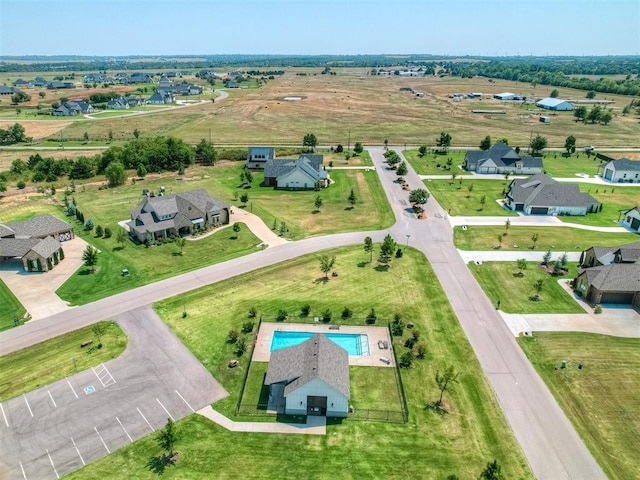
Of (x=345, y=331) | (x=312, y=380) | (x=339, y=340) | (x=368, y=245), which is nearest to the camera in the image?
(x=312, y=380)

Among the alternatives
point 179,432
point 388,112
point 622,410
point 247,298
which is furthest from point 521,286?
point 388,112

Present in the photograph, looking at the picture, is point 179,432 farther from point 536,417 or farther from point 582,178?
point 582,178

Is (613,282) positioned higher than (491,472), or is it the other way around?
(613,282)

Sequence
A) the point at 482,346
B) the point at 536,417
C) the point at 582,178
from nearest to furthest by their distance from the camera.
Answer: the point at 536,417 < the point at 482,346 < the point at 582,178

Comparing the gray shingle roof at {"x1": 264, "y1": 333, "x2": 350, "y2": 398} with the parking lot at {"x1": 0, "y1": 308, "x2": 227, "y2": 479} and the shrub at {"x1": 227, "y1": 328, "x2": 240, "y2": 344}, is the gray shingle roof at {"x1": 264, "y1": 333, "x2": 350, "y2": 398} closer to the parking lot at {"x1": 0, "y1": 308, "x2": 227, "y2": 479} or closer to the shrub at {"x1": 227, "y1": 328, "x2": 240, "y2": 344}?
the parking lot at {"x1": 0, "y1": 308, "x2": 227, "y2": 479}

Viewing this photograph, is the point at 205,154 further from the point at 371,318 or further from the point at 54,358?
the point at 371,318

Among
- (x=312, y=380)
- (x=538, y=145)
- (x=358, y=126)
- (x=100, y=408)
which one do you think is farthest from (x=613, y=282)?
(x=358, y=126)

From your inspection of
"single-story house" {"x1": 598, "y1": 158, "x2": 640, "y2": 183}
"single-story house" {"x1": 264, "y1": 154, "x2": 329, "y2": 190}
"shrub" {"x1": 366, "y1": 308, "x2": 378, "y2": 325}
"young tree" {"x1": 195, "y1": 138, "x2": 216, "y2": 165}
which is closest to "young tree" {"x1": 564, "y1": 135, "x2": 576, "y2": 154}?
"single-story house" {"x1": 598, "y1": 158, "x2": 640, "y2": 183}
